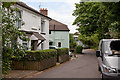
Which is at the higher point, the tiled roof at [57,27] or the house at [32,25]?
the tiled roof at [57,27]

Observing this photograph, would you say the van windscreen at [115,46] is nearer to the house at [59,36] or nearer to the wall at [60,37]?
the house at [59,36]

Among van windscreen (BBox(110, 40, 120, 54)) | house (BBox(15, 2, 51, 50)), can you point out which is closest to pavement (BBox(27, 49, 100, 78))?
van windscreen (BBox(110, 40, 120, 54))

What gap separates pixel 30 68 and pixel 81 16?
16762 millimetres

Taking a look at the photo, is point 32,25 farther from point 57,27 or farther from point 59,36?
point 57,27

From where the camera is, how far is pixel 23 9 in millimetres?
15031

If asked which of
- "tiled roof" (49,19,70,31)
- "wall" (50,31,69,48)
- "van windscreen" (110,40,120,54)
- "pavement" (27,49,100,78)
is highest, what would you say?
"tiled roof" (49,19,70,31)

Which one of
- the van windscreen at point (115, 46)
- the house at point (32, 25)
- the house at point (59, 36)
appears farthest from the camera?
the house at point (59, 36)

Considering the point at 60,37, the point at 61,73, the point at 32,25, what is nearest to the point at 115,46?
the point at 61,73

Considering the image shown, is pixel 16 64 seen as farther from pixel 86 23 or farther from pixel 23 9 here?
pixel 86 23

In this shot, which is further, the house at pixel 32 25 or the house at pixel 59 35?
the house at pixel 59 35

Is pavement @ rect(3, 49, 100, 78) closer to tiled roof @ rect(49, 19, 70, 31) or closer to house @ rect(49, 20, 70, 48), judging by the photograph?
house @ rect(49, 20, 70, 48)

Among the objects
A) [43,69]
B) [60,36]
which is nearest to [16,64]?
[43,69]

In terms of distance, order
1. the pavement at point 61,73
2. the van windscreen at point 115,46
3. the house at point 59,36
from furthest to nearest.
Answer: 1. the house at point 59,36
2. the pavement at point 61,73
3. the van windscreen at point 115,46

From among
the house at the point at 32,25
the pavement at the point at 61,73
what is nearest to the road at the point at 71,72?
the pavement at the point at 61,73
